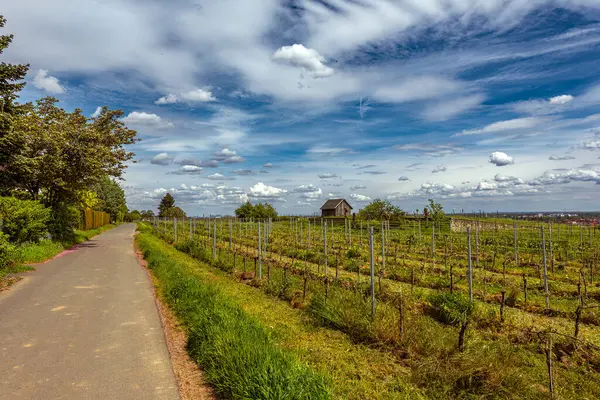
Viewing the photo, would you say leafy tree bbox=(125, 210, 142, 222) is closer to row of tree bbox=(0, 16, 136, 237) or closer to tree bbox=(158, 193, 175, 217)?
tree bbox=(158, 193, 175, 217)

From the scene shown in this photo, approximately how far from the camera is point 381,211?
45438 millimetres

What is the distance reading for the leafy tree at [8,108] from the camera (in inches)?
456

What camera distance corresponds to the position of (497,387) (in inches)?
181

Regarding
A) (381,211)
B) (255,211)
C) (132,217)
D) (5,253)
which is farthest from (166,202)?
(5,253)

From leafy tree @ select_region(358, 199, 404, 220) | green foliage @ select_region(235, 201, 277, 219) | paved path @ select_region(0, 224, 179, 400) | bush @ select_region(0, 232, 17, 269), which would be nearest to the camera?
paved path @ select_region(0, 224, 179, 400)

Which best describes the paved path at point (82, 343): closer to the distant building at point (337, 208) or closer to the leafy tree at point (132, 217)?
the distant building at point (337, 208)

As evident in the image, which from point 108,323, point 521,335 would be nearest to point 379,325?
point 521,335

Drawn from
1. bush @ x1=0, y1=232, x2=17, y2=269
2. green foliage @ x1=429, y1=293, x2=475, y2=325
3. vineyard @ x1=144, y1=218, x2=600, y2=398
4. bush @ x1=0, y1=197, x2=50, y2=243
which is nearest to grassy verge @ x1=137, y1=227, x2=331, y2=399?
vineyard @ x1=144, y1=218, x2=600, y2=398

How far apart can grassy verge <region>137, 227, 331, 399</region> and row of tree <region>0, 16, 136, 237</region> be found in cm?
951

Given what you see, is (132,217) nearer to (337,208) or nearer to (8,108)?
(337,208)

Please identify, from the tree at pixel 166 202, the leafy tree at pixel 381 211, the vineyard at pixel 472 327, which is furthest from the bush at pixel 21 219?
the tree at pixel 166 202

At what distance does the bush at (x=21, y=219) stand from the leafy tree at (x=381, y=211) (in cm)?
3412

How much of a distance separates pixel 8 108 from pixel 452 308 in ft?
49.2

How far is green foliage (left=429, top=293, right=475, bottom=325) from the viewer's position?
7.66 m
